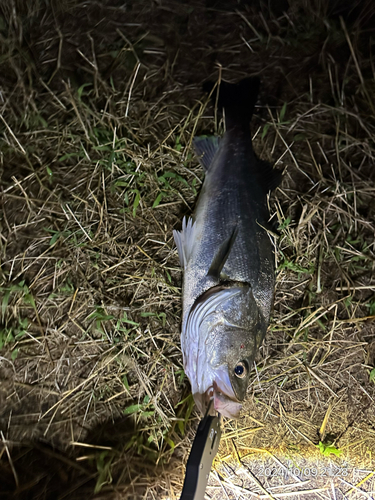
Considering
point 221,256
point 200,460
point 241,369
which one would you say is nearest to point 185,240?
point 221,256

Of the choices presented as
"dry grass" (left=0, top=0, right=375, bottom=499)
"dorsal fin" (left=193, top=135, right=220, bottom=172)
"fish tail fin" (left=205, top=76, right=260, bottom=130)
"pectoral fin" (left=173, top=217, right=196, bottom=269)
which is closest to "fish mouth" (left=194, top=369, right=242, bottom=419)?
"dry grass" (left=0, top=0, right=375, bottom=499)

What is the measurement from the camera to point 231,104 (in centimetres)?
260

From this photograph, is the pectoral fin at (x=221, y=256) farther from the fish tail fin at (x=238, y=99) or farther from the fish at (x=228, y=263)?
the fish tail fin at (x=238, y=99)

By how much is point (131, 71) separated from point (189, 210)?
131 cm

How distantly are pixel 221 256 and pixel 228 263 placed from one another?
7cm

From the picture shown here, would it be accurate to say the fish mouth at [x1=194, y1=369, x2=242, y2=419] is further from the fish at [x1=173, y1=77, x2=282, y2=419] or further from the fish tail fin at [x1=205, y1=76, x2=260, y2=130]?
the fish tail fin at [x1=205, y1=76, x2=260, y2=130]

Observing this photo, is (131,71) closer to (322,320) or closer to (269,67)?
(269,67)

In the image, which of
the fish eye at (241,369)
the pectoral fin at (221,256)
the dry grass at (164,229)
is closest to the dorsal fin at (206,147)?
the dry grass at (164,229)

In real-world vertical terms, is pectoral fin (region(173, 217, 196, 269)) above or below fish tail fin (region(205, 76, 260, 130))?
below

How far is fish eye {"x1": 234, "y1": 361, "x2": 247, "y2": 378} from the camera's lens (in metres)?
2.06

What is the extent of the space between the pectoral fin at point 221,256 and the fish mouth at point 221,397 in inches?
25.2

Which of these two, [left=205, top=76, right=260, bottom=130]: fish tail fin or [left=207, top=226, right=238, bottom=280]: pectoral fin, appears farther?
[left=205, top=76, right=260, bottom=130]: fish tail fin

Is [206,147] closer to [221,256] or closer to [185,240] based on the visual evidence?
[185,240]

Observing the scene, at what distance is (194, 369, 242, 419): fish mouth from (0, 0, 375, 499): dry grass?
618mm
